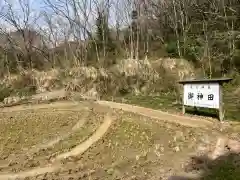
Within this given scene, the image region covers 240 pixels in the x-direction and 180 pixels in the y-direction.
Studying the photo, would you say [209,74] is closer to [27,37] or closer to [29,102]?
[29,102]

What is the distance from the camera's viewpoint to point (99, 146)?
10219mm

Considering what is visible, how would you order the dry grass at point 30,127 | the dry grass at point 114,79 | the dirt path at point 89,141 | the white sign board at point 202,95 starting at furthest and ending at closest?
the dry grass at point 114,79 → the white sign board at point 202,95 → the dry grass at point 30,127 → the dirt path at point 89,141

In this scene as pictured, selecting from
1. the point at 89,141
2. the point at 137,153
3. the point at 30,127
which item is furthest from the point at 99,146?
the point at 30,127

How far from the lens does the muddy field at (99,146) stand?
8.15 metres

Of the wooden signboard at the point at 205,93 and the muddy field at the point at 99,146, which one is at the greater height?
the wooden signboard at the point at 205,93

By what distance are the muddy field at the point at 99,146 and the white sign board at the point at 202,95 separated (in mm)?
1023

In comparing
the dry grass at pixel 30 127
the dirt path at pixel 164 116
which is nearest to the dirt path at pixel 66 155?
the dry grass at pixel 30 127

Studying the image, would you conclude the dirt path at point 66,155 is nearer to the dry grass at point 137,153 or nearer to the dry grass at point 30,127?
the dry grass at point 137,153

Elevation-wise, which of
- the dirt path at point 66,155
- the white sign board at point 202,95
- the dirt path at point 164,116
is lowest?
the dirt path at point 66,155

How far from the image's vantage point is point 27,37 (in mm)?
40625

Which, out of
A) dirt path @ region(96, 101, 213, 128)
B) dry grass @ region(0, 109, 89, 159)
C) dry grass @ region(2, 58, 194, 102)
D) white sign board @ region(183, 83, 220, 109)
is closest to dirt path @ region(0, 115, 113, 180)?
dry grass @ region(0, 109, 89, 159)

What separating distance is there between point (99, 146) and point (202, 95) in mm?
4492

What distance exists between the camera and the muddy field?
8148 mm

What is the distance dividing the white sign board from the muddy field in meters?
1.02
